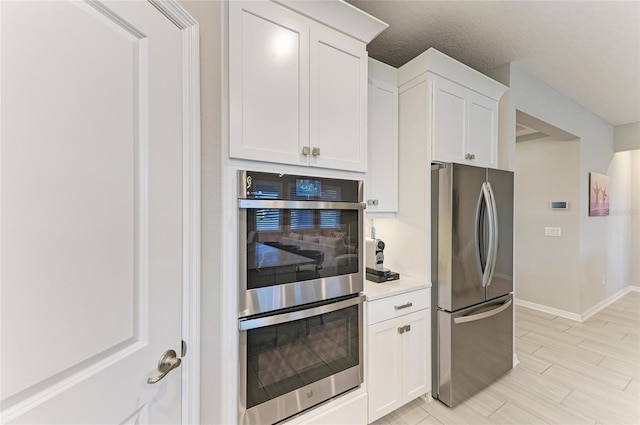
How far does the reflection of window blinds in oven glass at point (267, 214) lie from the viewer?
1.24m

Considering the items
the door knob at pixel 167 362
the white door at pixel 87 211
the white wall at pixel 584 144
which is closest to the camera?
the white door at pixel 87 211

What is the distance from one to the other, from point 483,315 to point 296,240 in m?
1.68

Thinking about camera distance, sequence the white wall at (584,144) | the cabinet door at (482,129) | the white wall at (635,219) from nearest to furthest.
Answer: the cabinet door at (482,129) → the white wall at (584,144) → the white wall at (635,219)

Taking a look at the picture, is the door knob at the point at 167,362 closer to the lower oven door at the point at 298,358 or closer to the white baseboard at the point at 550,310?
the lower oven door at the point at 298,358

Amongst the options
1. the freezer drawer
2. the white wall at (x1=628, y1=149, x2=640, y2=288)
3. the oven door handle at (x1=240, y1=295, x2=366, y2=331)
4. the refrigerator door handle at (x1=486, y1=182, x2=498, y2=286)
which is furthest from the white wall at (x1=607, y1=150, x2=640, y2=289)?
the oven door handle at (x1=240, y1=295, x2=366, y2=331)

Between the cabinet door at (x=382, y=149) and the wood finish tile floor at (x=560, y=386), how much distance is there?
1554mm

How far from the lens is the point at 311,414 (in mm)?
1417

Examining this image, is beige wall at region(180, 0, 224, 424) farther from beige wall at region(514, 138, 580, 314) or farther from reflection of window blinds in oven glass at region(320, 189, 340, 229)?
beige wall at region(514, 138, 580, 314)

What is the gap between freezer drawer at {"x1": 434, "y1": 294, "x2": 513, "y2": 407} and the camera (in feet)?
6.23

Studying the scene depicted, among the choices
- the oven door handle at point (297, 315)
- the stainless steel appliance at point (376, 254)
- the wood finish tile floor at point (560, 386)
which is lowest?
the wood finish tile floor at point (560, 386)

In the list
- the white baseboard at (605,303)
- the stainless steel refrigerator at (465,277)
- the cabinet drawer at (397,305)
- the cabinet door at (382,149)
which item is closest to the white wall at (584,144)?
the white baseboard at (605,303)

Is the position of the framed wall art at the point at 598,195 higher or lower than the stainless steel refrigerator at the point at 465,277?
higher

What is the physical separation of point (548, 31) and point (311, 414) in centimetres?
308

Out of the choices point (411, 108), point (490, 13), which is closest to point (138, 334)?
point (411, 108)
